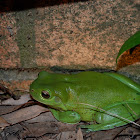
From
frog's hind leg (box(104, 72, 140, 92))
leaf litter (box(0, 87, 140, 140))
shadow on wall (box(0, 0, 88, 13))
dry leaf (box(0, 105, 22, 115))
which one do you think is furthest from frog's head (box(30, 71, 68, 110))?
shadow on wall (box(0, 0, 88, 13))

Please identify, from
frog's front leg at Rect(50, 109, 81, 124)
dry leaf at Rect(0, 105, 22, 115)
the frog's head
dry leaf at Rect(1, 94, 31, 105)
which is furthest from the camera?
dry leaf at Rect(1, 94, 31, 105)

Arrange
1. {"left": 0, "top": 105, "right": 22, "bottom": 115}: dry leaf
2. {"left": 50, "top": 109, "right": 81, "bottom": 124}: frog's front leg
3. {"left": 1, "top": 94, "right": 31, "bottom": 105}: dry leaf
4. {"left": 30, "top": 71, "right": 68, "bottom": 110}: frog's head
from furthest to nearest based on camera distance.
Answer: {"left": 1, "top": 94, "right": 31, "bottom": 105}: dry leaf < {"left": 0, "top": 105, "right": 22, "bottom": 115}: dry leaf < {"left": 50, "top": 109, "right": 81, "bottom": 124}: frog's front leg < {"left": 30, "top": 71, "right": 68, "bottom": 110}: frog's head

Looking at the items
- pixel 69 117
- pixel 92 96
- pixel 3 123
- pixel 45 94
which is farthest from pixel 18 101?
pixel 92 96

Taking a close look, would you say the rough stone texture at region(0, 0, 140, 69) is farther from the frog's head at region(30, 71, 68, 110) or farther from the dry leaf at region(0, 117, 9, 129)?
the dry leaf at region(0, 117, 9, 129)

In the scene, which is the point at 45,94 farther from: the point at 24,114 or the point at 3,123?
the point at 3,123

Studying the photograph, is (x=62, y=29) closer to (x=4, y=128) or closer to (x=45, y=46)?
(x=45, y=46)

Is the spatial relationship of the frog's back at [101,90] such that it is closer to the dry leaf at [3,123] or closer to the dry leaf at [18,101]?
the dry leaf at [18,101]

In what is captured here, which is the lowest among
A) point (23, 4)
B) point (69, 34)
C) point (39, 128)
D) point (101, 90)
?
point (39, 128)
